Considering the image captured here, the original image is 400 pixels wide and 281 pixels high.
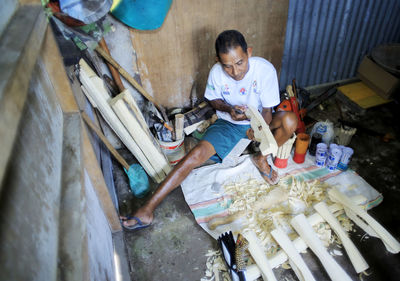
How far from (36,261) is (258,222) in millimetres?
2279

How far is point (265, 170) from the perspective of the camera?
3.20 m

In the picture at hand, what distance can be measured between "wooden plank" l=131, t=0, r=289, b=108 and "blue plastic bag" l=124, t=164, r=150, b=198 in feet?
3.69

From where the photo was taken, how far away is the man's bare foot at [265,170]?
314cm

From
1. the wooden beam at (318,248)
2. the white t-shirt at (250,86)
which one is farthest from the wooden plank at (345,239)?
the white t-shirt at (250,86)

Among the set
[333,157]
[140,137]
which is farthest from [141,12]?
[333,157]

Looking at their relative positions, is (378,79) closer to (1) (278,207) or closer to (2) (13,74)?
(1) (278,207)

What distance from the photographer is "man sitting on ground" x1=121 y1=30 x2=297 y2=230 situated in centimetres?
271

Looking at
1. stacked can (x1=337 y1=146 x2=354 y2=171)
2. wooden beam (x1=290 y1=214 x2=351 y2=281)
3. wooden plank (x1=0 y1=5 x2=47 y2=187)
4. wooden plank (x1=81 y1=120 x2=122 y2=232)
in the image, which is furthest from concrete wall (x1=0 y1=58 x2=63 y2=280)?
stacked can (x1=337 y1=146 x2=354 y2=171)

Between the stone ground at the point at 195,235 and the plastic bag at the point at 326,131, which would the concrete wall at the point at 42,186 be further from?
the plastic bag at the point at 326,131

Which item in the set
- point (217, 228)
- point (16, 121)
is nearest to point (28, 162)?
point (16, 121)

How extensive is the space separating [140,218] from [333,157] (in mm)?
2233

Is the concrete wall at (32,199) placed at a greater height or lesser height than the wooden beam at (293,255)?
greater

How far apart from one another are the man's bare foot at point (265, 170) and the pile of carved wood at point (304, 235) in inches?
8.1

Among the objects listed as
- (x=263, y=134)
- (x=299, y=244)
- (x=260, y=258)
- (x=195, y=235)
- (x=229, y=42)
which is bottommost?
(x=195, y=235)
